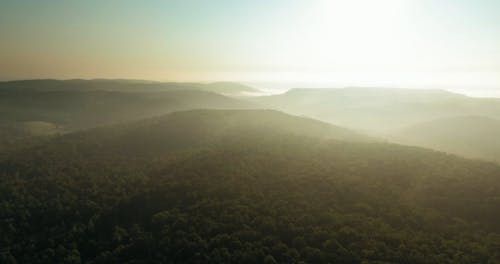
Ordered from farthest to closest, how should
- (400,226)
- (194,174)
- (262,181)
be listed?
(194,174), (262,181), (400,226)

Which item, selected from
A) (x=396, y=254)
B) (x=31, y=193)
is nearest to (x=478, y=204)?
(x=396, y=254)

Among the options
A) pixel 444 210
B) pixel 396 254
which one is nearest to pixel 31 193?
pixel 396 254

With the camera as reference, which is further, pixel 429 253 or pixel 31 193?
pixel 31 193

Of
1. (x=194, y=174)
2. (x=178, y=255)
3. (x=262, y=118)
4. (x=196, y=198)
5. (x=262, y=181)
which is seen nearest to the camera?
(x=178, y=255)

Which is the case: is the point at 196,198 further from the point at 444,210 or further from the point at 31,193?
the point at 444,210

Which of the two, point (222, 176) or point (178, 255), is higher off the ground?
point (222, 176)

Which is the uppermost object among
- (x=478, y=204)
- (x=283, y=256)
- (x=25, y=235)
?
(x=478, y=204)
